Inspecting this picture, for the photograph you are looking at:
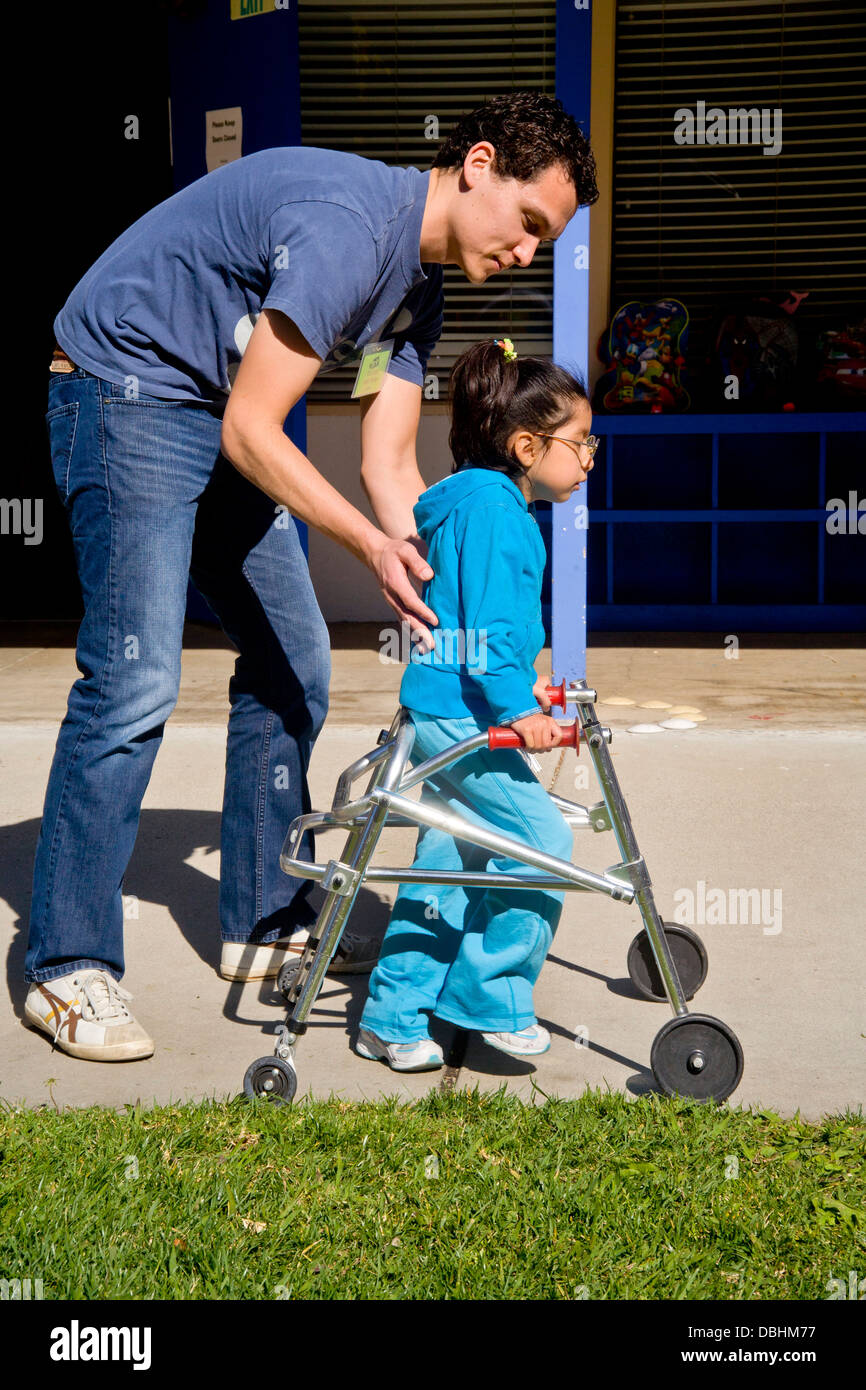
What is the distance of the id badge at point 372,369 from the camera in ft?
9.38

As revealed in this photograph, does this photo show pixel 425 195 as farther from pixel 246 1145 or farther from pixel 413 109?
pixel 413 109

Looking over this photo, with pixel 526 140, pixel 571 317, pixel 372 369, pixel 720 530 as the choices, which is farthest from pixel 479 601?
pixel 720 530

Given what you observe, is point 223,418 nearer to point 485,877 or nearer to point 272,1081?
point 485,877

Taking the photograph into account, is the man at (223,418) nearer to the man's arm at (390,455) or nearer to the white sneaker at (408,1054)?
the man's arm at (390,455)

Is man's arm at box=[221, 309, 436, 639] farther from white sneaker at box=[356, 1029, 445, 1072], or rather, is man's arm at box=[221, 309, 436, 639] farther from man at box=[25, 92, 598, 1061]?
white sneaker at box=[356, 1029, 445, 1072]

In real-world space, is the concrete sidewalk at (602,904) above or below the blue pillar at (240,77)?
below

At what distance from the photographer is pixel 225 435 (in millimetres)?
2518

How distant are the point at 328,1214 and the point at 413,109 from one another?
22.1 ft

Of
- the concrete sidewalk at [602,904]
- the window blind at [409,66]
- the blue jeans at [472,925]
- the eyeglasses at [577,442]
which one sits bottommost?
the concrete sidewalk at [602,904]

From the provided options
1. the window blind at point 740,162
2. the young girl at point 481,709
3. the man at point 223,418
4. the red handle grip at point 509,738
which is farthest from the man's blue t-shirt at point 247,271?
the window blind at point 740,162

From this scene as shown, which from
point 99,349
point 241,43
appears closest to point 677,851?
point 99,349

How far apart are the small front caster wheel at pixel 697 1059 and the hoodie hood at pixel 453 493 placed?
3.42 ft

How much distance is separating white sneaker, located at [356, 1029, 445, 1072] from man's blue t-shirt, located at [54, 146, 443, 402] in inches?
53.5

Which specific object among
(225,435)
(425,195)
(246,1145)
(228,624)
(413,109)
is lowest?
(246,1145)
